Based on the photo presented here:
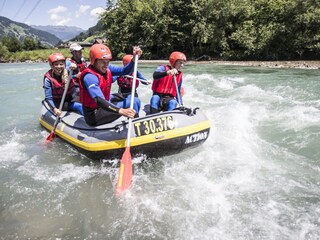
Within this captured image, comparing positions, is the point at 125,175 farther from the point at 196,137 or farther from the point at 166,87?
the point at 166,87

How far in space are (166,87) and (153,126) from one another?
4.20ft

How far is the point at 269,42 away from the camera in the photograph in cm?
2591

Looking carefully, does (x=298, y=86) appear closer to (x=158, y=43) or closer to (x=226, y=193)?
(x=226, y=193)

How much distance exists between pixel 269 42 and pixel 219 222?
984 inches

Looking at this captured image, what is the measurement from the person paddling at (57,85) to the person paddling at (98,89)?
126cm

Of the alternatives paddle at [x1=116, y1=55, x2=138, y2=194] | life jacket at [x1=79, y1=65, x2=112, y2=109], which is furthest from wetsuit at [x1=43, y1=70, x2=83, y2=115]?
paddle at [x1=116, y1=55, x2=138, y2=194]

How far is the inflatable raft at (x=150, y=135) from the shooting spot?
4664mm

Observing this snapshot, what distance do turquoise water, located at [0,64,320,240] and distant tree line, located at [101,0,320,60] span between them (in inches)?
798

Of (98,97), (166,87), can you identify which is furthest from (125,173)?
(166,87)

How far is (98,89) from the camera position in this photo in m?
4.57

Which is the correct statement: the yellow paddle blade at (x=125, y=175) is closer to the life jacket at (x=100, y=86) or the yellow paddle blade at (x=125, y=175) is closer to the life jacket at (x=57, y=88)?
the life jacket at (x=100, y=86)

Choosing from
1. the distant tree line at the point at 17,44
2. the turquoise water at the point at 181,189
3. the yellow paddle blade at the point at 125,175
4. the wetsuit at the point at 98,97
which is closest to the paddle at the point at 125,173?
the yellow paddle blade at the point at 125,175

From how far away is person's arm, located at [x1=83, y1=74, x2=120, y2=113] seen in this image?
446 cm

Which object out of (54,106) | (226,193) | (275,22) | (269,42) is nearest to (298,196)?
(226,193)
